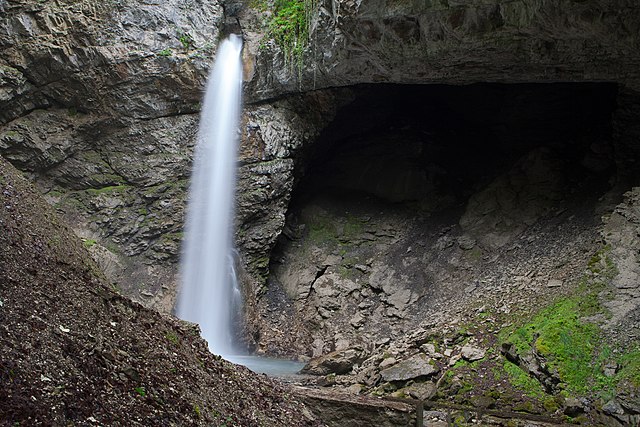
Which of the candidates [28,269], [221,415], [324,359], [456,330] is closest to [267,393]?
[221,415]

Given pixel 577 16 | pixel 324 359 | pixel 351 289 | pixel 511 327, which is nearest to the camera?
pixel 577 16

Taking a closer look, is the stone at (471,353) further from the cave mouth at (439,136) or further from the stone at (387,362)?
the cave mouth at (439,136)

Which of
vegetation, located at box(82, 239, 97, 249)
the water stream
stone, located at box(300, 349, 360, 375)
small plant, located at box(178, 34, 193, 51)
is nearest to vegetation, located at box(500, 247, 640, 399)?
stone, located at box(300, 349, 360, 375)

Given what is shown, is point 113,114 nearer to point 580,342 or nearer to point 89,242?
point 89,242

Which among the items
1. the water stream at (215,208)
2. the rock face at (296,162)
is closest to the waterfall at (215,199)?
the water stream at (215,208)

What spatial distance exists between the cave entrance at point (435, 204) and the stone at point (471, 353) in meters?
2.53

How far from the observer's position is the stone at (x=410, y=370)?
1098 centimetres

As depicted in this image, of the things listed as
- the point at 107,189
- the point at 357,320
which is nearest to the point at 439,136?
the point at 357,320

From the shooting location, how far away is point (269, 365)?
15219mm

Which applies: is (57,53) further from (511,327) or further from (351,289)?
(511,327)

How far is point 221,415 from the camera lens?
6.80m

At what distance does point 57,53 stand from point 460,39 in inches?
488

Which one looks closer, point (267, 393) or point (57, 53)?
point (267, 393)

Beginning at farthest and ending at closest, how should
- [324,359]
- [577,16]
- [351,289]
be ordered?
[351,289], [324,359], [577,16]
